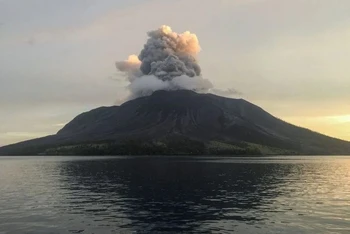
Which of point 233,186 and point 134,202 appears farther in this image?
point 233,186

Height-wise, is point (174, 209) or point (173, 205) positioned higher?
point (173, 205)

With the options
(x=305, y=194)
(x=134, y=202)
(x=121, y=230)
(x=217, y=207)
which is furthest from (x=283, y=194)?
(x=121, y=230)

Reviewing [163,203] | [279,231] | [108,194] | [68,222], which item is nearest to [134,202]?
[163,203]

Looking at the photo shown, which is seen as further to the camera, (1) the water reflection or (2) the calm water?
(1) the water reflection

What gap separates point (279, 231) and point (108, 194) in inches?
1390

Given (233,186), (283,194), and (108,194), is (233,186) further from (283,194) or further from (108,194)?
(108,194)

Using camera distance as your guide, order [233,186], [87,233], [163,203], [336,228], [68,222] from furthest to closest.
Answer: [233,186] → [163,203] → [68,222] → [336,228] → [87,233]

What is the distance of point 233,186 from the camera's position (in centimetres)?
7800

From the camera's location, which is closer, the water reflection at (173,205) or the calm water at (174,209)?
the calm water at (174,209)

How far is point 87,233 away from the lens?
37.1 meters

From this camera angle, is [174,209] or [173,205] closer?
[174,209]

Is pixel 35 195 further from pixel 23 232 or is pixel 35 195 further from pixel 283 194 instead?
pixel 283 194

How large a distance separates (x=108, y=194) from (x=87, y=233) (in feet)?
94.5

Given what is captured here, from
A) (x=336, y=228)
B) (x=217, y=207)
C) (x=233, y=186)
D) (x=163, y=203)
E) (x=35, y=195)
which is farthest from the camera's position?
(x=233, y=186)
